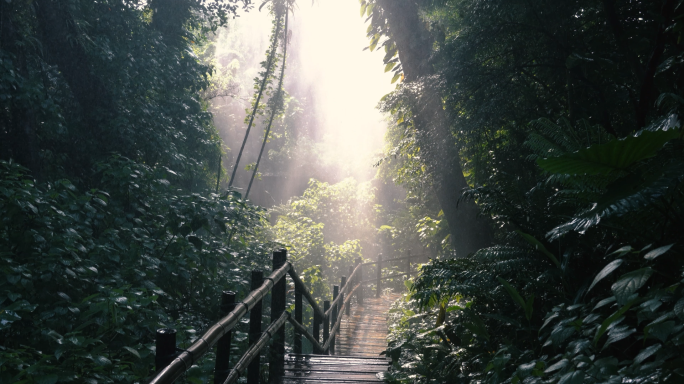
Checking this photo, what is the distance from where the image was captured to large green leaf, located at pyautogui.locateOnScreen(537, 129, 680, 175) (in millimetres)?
1665

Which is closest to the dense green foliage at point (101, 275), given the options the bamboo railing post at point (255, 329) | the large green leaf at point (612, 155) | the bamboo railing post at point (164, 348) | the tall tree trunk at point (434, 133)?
the bamboo railing post at point (255, 329)

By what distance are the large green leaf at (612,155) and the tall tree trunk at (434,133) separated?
11.7ft

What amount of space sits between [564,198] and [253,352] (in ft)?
7.63

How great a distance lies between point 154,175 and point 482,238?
4.59 m

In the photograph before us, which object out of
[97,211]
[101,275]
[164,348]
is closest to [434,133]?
[97,211]

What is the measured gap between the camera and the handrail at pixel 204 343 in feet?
6.23

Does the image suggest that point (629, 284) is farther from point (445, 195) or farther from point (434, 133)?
point (445, 195)

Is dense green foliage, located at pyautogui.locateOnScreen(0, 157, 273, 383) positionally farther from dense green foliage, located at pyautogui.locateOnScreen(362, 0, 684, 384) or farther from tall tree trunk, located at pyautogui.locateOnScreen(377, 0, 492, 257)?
tall tree trunk, located at pyautogui.locateOnScreen(377, 0, 492, 257)

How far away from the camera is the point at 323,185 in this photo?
65.3 ft

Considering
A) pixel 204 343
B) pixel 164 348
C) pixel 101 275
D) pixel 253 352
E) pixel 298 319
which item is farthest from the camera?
pixel 298 319

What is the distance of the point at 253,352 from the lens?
3.33 meters

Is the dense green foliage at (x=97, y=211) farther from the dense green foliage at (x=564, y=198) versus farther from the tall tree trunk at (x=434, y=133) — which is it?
the tall tree trunk at (x=434, y=133)

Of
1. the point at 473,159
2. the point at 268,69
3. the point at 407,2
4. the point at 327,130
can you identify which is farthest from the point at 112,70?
the point at 327,130

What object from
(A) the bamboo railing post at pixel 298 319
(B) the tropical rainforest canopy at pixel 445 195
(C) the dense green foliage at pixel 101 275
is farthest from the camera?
(A) the bamboo railing post at pixel 298 319
